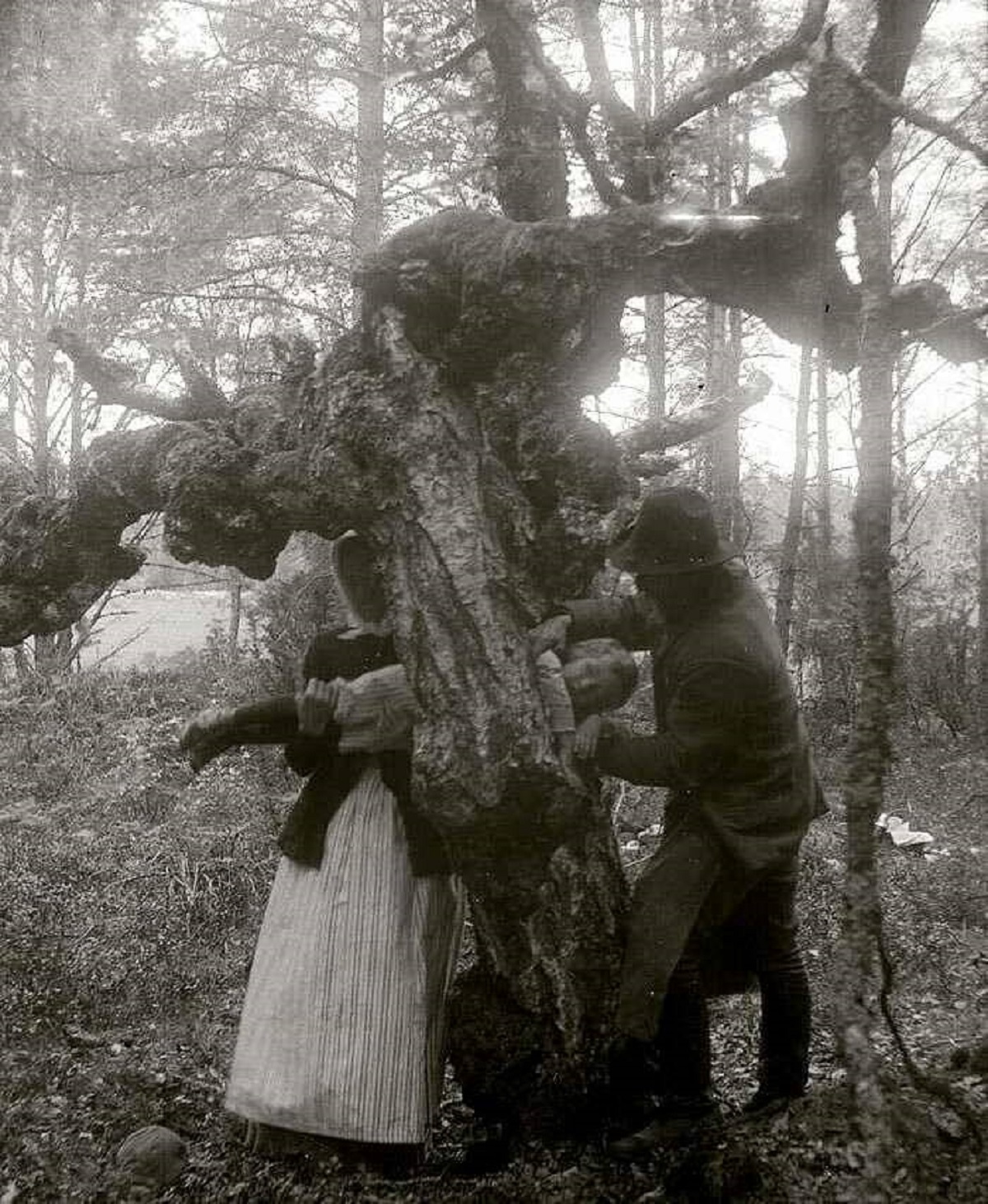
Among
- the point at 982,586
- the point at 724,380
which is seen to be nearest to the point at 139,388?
the point at 724,380

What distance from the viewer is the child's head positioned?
144 inches

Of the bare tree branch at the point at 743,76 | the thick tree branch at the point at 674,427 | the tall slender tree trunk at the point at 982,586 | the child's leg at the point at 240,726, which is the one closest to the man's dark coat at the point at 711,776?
the child's leg at the point at 240,726

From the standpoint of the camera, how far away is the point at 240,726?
3688mm

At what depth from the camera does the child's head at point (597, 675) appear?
3.65 m

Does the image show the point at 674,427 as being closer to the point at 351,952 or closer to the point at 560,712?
the point at 560,712

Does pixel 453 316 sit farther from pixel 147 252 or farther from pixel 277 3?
pixel 277 3

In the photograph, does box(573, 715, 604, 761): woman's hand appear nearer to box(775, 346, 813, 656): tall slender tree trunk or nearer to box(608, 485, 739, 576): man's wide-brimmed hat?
box(608, 485, 739, 576): man's wide-brimmed hat

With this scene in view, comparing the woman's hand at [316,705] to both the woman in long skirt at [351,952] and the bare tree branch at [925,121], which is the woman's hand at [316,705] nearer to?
the woman in long skirt at [351,952]

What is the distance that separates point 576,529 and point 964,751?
9638mm

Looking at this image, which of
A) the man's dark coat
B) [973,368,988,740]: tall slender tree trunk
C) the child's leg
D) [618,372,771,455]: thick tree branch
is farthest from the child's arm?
[973,368,988,740]: tall slender tree trunk

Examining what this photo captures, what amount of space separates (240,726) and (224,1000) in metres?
2.74

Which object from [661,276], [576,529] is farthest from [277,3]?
[576,529]

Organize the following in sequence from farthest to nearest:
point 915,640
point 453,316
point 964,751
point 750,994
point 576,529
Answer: point 915,640, point 964,751, point 750,994, point 453,316, point 576,529

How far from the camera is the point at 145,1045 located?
5066mm
